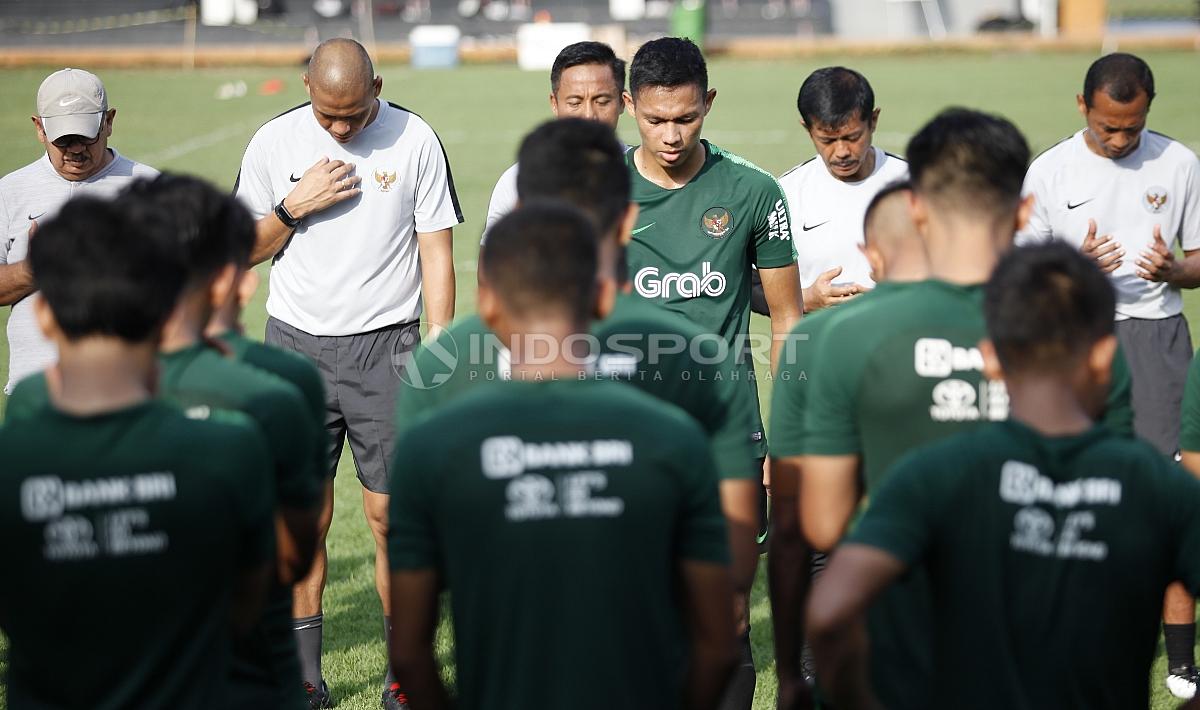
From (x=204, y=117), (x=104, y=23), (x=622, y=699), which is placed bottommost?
(x=622, y=699)

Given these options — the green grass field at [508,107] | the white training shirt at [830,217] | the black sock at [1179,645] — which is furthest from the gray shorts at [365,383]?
the green grass field at [508,107]

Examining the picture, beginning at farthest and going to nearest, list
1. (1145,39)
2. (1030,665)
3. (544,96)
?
(1145,39) → (544,96) → (1030,665)

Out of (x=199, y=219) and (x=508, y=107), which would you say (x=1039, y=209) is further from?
(x=508, y=107)

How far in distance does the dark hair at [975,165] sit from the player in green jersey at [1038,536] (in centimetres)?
59

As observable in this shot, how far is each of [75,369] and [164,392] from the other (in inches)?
17.0

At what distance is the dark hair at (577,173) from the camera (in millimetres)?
3662

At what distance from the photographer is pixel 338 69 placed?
612 centimetres

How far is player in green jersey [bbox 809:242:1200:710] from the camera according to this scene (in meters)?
2.80

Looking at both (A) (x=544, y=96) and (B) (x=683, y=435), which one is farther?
(A) (x=544, y=96)

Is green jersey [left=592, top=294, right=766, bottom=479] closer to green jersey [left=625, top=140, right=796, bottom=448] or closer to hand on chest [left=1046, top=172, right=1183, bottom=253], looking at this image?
green jersey [left=625, top=140, right=796, bottom=448]

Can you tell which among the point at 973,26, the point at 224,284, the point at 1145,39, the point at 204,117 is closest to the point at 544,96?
the point at 204,117

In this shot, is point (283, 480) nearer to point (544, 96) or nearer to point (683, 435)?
point (683, 435)

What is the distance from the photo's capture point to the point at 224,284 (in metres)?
3.53

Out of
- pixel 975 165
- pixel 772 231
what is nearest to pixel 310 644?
pixel 772 231
